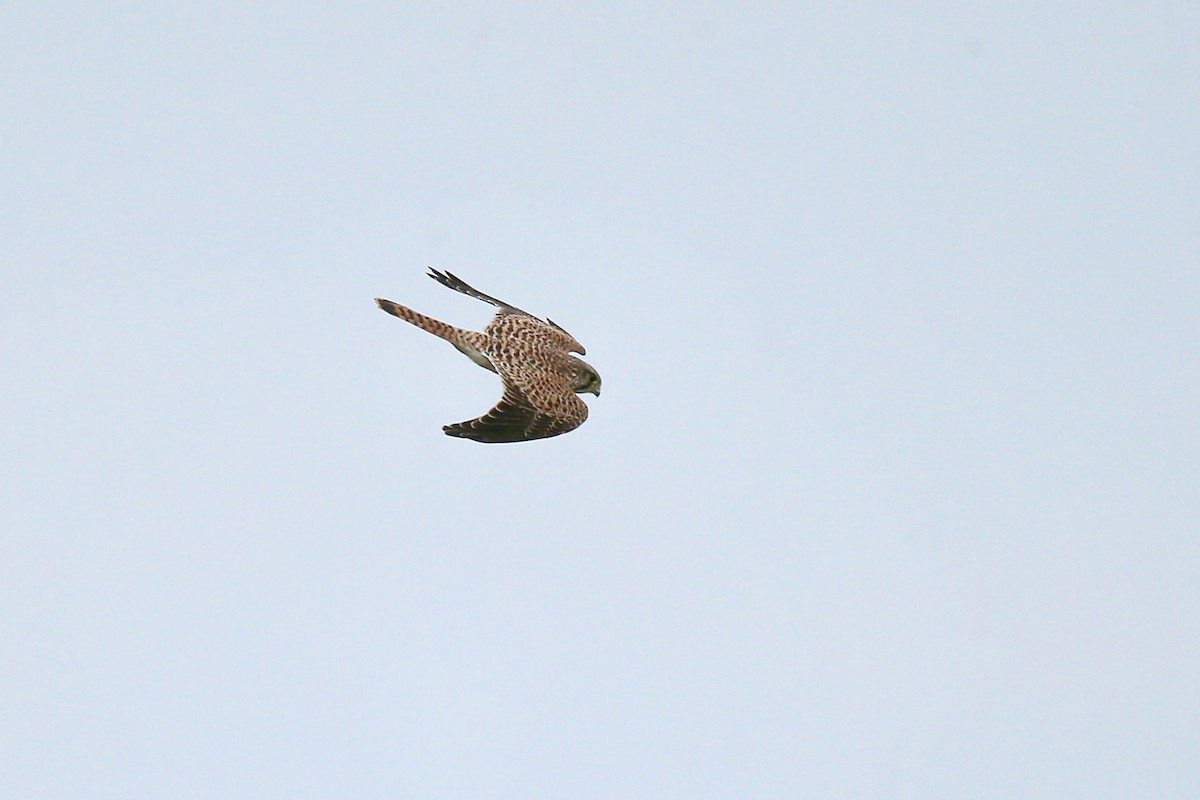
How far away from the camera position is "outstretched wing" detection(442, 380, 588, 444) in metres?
26.8

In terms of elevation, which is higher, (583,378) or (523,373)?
(583,378)

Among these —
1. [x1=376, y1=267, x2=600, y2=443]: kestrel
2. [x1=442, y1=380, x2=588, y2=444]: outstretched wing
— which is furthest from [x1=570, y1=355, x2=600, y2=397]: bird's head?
[x1=442, y1=380, x2=588, y2=444]: outstretched wing

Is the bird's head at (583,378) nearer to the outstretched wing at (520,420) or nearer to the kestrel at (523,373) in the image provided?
the kestrel at (523,373)

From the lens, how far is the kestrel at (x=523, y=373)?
2742cm

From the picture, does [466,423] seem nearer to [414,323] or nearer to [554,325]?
[414,323]

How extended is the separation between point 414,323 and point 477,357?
47.5 inches

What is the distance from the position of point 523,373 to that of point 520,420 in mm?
1227

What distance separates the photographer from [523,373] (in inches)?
1128

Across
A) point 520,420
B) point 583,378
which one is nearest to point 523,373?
point 520,420

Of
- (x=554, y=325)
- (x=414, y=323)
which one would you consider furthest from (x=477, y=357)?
(x=554, y=325)

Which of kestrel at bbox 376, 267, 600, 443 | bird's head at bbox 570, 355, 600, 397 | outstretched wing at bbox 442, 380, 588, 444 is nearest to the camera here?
outstretched wing at bbox 442, 380, 588, 444

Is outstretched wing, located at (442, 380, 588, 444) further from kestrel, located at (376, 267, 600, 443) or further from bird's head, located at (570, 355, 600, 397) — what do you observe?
bird's head, located at (570, 355, 600, 397)

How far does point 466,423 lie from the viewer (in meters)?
26.7

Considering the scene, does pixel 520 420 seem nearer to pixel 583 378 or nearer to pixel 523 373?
pixel 523 373
